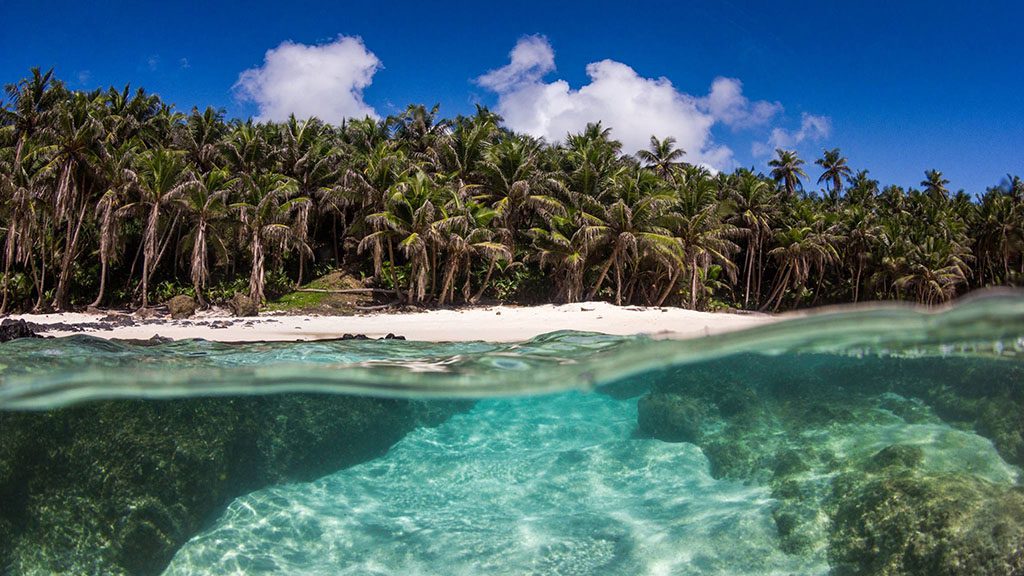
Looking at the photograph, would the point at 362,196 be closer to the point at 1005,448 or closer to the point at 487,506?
the point at 487,506

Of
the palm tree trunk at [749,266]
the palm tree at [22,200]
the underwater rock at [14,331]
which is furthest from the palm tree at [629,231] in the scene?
the palm tree at [22,200]

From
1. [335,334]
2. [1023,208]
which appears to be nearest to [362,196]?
[335,334]

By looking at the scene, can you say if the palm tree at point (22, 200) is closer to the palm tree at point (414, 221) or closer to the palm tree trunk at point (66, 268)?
the palm tree trunk at point (66, 268)

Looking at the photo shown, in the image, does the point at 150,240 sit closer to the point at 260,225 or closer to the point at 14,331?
the point at 260,225

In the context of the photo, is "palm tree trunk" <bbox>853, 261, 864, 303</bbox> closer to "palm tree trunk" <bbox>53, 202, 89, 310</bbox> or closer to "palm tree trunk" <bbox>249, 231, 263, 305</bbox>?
"palm tree trunk" <bbox>249, 231, 263, 305</bbox>

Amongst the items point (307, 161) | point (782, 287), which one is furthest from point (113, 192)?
point (782, 287)
